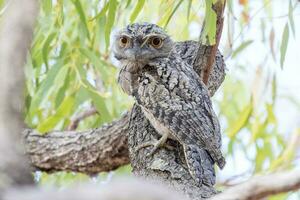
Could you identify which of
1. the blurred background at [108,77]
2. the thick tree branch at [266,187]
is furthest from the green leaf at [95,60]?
the thick tree branch at [266,187]

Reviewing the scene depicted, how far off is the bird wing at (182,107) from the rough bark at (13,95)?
168 cm

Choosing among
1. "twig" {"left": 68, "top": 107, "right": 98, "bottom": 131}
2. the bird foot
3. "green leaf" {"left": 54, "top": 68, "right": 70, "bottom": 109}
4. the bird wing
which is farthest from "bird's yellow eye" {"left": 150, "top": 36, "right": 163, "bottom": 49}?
"twig" {"left": 68, "top": 107, "right": 98, "bottom": 131}

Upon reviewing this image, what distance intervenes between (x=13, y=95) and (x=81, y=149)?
2286 millimetres

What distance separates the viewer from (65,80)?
2.99m

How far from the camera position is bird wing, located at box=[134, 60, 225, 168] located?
2369 mm

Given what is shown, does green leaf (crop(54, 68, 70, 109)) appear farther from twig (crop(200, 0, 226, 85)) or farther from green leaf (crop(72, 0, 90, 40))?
twig (crop(200, 0, 226, 85))

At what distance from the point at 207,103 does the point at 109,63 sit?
1.24m

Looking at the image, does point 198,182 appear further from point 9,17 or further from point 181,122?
point 9,17

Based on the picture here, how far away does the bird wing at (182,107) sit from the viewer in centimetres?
237

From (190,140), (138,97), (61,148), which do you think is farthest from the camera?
(61,148)

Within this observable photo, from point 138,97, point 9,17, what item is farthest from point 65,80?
point 9,17

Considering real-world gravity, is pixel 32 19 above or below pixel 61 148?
above

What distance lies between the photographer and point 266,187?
734 mm

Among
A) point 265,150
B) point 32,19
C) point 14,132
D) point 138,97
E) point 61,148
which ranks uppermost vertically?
point 32,19
